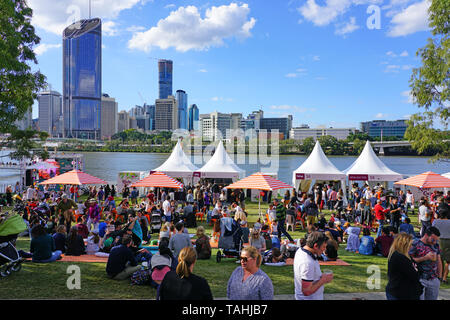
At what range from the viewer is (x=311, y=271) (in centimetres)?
395

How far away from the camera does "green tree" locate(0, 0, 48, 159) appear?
9834mm

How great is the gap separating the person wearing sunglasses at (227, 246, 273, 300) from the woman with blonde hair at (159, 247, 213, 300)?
0.98ft

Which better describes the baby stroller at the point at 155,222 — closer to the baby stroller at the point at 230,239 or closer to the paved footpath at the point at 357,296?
the baby stroller at the point at 230,239

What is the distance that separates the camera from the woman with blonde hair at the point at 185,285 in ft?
11.6

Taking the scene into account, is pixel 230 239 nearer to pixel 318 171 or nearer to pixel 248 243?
pixel 248 243

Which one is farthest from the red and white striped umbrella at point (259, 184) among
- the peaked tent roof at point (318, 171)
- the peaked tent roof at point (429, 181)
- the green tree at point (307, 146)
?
the green tree at point (307, 146)

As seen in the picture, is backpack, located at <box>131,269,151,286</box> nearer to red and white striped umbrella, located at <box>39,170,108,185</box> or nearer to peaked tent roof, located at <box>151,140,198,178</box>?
red and white striped umbrella, located at <box>39,170,108,185</box>

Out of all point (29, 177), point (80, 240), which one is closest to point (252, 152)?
point (29, 177)

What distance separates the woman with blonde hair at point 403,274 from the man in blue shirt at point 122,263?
507cm

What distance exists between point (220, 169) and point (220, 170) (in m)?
0.12

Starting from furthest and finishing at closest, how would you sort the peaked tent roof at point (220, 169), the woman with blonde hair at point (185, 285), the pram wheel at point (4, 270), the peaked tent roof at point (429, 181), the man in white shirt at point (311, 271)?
the peaked tent roof at point (220, 169) → the peaked tent roof at point (429, 181) → the pram wheel at point (4, 270) → the man in white shirt at point (311, 271) → the woman with blonde hair at point (185, 285)

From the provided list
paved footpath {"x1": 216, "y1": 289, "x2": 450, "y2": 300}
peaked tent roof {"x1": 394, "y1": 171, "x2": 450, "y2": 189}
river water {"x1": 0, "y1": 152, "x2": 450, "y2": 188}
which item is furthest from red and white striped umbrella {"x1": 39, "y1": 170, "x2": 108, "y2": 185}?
river water {"x1": 0, "y1": 152, "x2": 450, "y2": 188}

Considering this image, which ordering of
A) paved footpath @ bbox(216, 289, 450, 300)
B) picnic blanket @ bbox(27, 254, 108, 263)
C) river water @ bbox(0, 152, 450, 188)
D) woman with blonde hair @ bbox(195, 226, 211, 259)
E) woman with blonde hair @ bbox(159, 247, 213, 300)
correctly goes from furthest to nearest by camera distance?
1. river water @ bbox(0, 152, 450, 188)
2. woman with blonde hair @ bbox(195, 226, 211, 259)
3. picnic blanket @ bbox(27, 254, 108, 263)
4. paved footpath @ bbox(216, 289, 450, 300)
5. woman with blonde hair @ bbox(159, 247, 213, 300)
